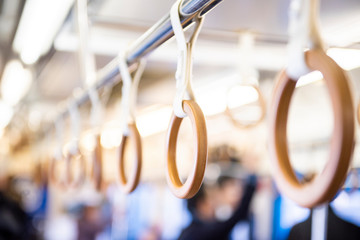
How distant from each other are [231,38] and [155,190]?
349cm

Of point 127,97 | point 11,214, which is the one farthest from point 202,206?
point 127,97

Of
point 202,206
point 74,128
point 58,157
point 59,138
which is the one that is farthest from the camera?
point 202,206

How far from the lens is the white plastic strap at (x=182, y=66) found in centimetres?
65

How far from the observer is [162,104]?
3477mm

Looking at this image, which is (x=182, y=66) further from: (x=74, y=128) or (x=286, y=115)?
(x=74, y=128)

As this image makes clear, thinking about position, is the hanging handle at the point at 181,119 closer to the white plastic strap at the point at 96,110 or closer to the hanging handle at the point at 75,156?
the white plastic strap at the point at 96,110

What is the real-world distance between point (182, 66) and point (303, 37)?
265 millimetres

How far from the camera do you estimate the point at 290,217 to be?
256 cm

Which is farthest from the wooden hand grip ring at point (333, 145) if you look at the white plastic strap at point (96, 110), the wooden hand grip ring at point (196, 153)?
the white plastic strap at point (96, 110)

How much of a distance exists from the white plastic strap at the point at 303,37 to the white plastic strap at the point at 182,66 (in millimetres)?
218

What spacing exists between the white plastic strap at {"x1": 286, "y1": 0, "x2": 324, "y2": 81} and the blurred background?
0.05 metres

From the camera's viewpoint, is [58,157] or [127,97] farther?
[58,157]

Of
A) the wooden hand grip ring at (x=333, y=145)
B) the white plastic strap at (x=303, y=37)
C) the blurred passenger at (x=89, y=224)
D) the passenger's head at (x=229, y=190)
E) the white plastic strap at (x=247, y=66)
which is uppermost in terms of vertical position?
the white plastic strap at (x=247, y=66)

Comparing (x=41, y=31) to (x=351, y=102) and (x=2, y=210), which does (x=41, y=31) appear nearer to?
(x=351, y=102)
